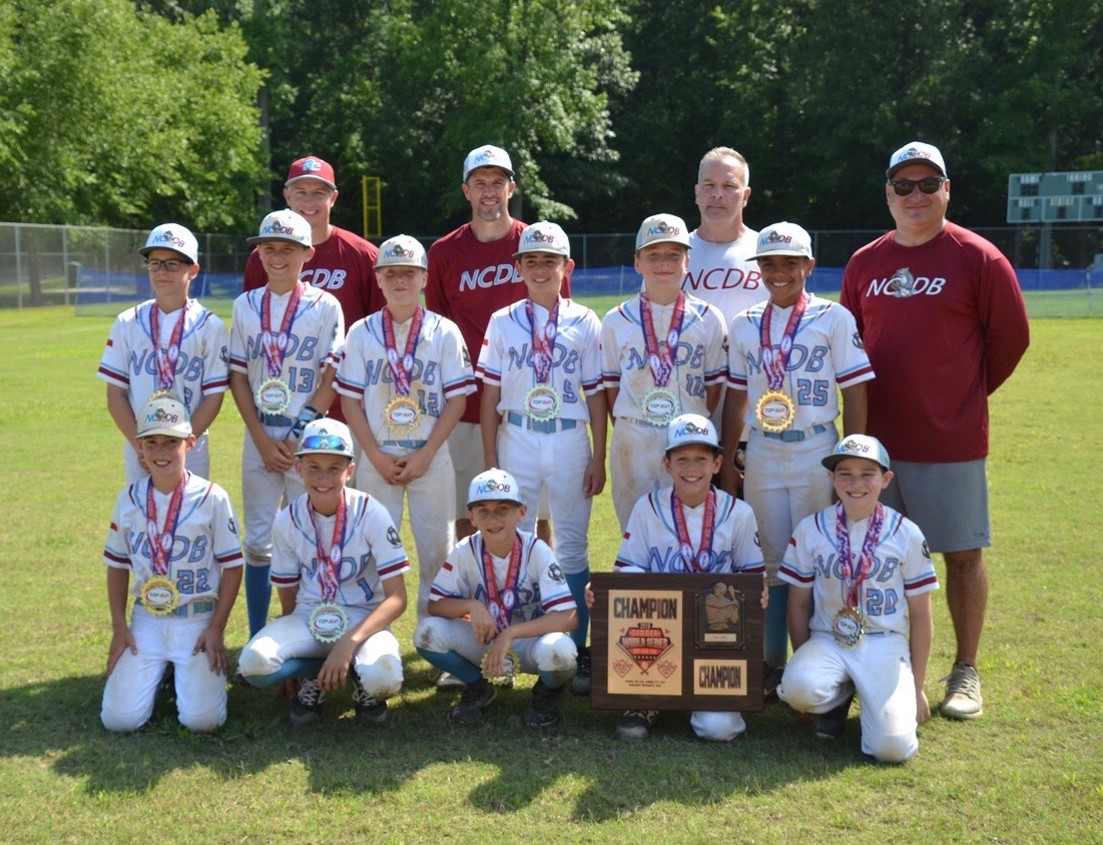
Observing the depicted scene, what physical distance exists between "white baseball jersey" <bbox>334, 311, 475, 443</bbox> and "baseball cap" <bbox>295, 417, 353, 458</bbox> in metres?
0.45

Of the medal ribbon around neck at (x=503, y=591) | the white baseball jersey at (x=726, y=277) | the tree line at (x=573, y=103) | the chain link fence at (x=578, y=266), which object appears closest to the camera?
the medal ribbon around neck at (x=503, y=591)

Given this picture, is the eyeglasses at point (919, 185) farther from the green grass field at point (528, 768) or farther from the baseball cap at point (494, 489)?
the green grass field at point (528, 768)

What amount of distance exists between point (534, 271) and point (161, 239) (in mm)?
1813

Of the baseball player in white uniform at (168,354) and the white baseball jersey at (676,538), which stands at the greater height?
the baseball player in white uniform at (168,354)

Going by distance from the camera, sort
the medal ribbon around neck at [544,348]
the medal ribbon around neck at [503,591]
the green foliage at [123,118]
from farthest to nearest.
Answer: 1. the green foliage at [123,118]
2. the medal ribbon around neck at [544,348]
3. the medal ribbon around neck at [503,591]

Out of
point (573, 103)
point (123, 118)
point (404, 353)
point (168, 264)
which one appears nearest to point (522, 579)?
point (404, 353)

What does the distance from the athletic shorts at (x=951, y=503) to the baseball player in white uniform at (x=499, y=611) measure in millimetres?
1707

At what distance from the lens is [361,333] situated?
5691 millimetres

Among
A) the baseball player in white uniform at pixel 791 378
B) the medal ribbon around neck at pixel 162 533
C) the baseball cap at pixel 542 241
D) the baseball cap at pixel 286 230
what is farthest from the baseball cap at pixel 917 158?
the medal ribbon around neck at pixel 162 533

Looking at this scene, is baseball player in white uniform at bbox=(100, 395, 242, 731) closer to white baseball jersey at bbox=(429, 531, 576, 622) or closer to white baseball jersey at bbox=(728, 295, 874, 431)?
white baseball jersey at bbox=(429, 531, 576, 622)

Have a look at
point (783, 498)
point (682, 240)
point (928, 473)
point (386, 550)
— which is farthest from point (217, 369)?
point (928, 473)

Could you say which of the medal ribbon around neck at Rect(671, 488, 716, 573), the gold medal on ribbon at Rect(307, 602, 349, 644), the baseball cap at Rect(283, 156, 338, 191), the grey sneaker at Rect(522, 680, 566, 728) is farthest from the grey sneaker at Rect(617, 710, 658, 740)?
the baseball cap at Rect(283, 156, 338, 191)

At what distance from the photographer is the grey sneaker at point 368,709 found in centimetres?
513

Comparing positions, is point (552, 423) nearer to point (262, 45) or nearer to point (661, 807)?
point (661, 807)
